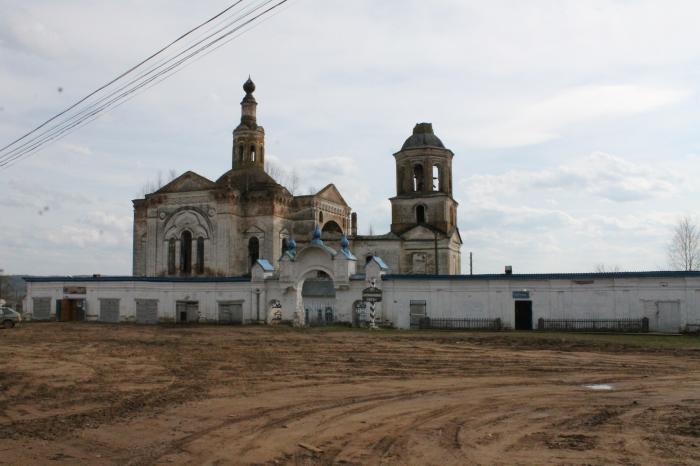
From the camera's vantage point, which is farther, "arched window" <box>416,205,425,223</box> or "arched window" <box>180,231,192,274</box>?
"arched window" <box>416,205,425,223</box>

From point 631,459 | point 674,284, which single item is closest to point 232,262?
point 674,284

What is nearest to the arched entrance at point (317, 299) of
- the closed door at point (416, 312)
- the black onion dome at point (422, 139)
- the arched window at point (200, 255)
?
the closed door at point (416, 312)

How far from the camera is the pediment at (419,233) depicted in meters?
45.7

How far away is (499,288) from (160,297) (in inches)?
806

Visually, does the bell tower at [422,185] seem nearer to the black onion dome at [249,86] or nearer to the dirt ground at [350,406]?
the black onion dome at [249,86]

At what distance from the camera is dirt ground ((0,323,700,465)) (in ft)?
28.7

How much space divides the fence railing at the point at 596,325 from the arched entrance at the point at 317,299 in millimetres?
11253

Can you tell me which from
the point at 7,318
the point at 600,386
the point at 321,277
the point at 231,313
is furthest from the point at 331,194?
the point at 600,386

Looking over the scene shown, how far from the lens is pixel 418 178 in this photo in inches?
1887

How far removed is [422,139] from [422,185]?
336cm

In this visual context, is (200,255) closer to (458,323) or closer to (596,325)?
(458,323)

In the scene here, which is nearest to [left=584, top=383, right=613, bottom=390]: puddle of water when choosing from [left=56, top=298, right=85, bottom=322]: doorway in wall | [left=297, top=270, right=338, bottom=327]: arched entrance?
[left=297, top=270, right=338, bottom=327]: arched entrance

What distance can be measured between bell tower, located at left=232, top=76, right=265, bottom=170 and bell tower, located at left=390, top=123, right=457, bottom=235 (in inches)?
477

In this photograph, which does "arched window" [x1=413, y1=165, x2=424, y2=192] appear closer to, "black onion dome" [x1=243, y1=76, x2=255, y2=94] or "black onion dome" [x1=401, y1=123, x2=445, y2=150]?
"black onion dome" [x1=401, y1=123, x2=445, y2=150]
